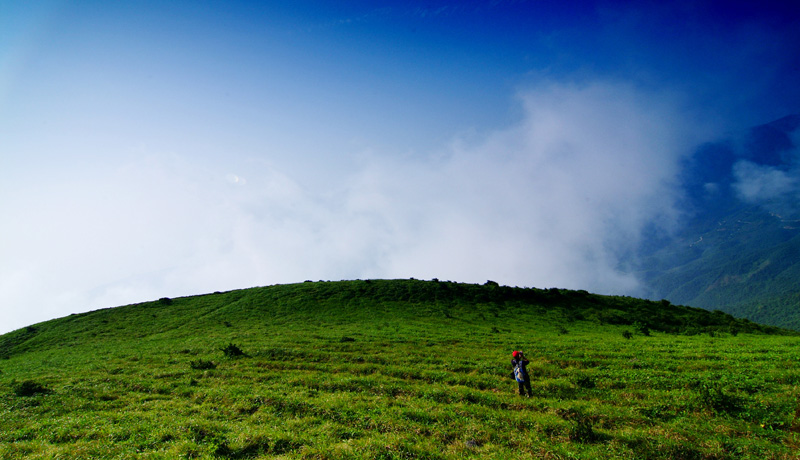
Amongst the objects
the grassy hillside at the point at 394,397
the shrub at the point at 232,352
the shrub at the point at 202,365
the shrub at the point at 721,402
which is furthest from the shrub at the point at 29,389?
the shrub at the point at 721,402

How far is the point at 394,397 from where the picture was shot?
63.0ft

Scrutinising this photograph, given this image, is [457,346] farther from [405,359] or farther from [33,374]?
[33,374]

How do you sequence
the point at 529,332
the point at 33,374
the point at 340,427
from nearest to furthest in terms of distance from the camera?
the point at 340,427, the point at 33,374, the point at 529,332

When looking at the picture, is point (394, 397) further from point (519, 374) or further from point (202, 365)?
point (202, 365)

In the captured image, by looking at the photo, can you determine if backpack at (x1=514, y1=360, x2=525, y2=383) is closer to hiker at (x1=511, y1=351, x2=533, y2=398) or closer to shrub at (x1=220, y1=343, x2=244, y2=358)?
hiker at (x1=511, y1=351, x2=533, y2=398)

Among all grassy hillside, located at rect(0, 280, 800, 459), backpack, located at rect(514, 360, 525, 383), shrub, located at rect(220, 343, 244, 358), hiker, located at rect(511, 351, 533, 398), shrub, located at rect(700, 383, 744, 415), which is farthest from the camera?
shrub, located at rect(220, 343, 244, 358)

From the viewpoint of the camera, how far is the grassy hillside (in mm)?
12914

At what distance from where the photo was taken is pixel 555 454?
39.0 feet

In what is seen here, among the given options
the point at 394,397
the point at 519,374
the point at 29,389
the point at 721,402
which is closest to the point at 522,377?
the point at 519,374

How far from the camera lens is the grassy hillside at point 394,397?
12914 mm

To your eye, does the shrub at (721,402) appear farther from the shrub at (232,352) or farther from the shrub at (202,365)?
the shrub at (232,352)

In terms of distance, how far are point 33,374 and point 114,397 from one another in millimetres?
17393

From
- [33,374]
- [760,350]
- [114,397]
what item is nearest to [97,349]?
[33,374]

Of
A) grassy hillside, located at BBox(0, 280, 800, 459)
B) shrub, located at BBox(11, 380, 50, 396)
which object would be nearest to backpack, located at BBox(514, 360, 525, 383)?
grassy hillside, located at BBox(0, 280, 800, 459)
